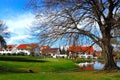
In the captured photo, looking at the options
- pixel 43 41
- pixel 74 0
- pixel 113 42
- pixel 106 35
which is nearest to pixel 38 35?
pixel 43 41

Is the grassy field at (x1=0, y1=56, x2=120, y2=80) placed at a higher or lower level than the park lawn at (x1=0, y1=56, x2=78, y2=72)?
lower

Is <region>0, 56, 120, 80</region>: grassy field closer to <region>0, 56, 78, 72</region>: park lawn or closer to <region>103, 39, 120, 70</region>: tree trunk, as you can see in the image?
<region>0, 56, 78, 72</region>: park lawn

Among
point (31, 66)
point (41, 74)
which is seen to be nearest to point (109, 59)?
point (41, 74)

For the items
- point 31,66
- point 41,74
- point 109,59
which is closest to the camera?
point 41,74

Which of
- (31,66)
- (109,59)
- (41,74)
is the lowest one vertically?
(41,74)

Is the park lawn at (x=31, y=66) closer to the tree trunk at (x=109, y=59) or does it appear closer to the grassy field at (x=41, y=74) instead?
the grassy field at (x=41, y=74)

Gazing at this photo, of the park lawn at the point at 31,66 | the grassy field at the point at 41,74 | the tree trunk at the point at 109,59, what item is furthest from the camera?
the park lawn at the point at 31,66

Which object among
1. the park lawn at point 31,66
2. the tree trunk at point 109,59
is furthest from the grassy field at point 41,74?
the tree trunk at point 109,59

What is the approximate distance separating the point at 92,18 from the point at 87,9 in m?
1.28

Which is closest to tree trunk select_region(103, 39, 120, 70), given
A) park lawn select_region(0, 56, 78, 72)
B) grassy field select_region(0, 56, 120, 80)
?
grassy field select_region(0, 56, 120, 80)

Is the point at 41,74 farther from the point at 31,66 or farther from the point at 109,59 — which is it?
the point at 31,66

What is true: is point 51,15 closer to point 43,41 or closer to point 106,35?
point 43,41

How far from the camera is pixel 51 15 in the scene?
3020cm

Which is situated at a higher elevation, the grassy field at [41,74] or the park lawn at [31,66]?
the park lawn at [31,66]
